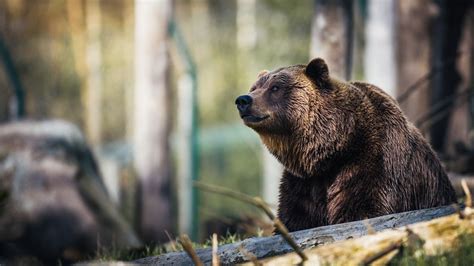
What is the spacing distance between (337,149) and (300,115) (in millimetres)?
331

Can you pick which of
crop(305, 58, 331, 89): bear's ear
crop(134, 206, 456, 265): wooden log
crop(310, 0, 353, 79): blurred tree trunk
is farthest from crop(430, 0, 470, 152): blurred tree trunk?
crop(134, 206, 456, 265): wooden log

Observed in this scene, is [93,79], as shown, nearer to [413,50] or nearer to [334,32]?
[413,50]

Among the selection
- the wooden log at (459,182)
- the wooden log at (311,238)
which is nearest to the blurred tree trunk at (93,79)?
the wooden log at (459,182)

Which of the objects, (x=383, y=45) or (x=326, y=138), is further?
(x=383, y=45)

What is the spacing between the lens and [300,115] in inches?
207

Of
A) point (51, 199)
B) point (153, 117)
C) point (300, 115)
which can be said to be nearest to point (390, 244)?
point (300, 115)

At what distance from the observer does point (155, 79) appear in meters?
11.3

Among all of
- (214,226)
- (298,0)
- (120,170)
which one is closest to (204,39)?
(298,0)

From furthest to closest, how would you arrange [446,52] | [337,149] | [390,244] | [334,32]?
[446,52] < [334,32] < [337,149] < [390,244]

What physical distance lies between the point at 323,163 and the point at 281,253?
1.16 metres


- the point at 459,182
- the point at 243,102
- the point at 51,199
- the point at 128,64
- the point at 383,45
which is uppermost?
the point at 243,102

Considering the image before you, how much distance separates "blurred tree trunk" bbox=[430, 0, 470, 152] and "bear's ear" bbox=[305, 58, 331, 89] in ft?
18.0

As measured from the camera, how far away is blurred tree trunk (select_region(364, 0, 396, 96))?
32.6 ft

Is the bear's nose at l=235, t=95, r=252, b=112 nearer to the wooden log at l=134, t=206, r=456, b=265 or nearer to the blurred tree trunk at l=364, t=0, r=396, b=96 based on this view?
the wooden log at l=134, t=206, r=456, b=265
